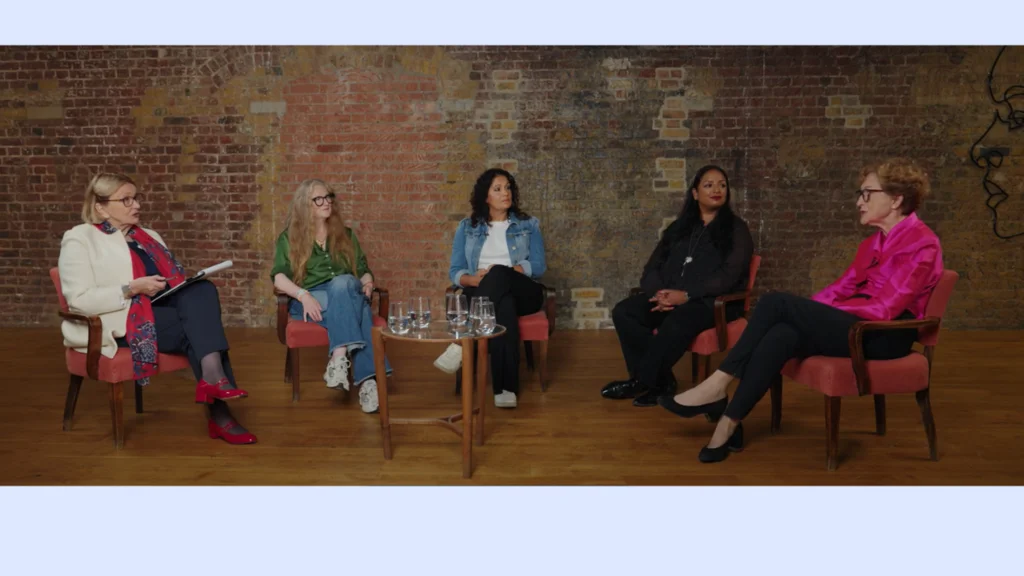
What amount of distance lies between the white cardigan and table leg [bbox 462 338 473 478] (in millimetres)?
1737

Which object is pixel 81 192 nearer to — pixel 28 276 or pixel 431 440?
pixel 28 276

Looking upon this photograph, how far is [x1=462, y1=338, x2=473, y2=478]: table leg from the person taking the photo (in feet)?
12.9

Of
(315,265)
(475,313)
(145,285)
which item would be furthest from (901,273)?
(145,285)

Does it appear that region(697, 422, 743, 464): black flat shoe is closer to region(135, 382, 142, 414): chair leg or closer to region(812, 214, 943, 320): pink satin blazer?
region(812, 214, 943, 320): pink satin blazer

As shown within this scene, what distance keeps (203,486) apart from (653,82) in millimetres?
5054

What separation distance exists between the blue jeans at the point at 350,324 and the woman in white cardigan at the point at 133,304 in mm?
665

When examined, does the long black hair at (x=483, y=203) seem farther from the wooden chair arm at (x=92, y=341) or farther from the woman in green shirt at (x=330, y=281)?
the wooden chair arm at (x=92, y=341)

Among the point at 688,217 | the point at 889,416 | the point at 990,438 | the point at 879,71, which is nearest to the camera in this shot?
the point at 990,438

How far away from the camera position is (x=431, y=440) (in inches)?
177

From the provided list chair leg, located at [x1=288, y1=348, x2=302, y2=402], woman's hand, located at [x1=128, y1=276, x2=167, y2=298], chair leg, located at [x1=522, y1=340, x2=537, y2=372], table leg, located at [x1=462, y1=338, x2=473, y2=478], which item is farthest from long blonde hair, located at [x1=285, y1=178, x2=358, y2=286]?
table leg, located at [x1=462, y1=338, x2=473, y2=478]

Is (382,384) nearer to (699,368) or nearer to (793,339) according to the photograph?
(793,339)

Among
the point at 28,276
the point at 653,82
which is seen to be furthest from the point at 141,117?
the point at 653,82

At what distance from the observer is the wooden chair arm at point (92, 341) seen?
4.28m

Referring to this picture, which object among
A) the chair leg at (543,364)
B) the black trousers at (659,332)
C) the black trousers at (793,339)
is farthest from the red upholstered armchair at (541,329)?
the black trousers at (793,339)
